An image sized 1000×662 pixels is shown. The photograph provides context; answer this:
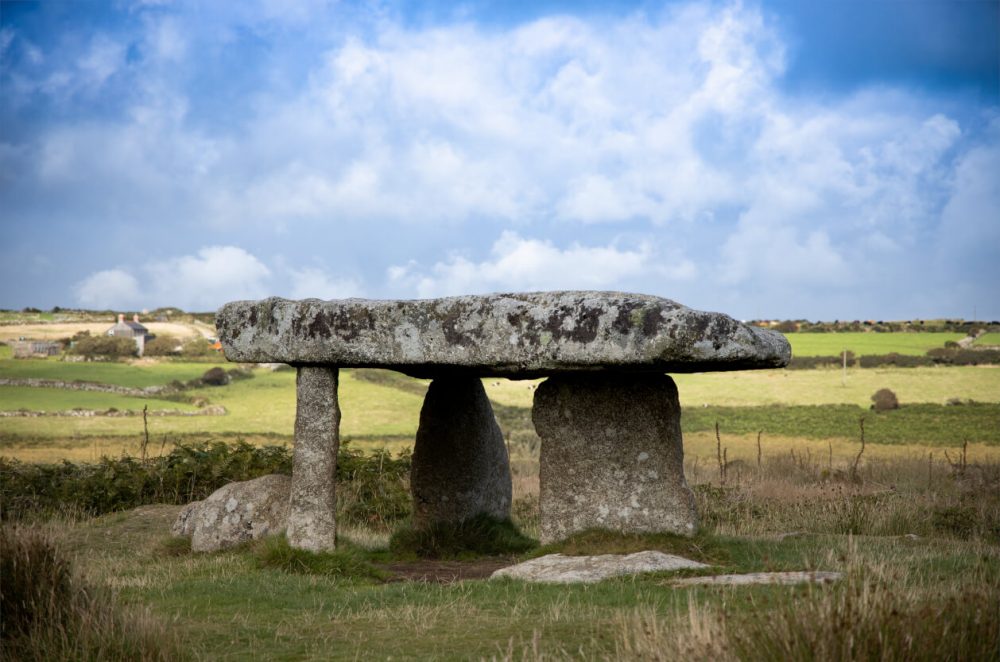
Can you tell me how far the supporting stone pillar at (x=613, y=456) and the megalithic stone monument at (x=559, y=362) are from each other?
0.01 metres

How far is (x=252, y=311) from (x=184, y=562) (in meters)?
3.14

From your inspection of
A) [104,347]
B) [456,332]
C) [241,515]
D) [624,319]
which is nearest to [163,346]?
[104,347]

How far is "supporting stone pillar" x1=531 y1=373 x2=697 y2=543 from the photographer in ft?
38.0

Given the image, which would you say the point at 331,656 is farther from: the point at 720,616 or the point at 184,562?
the point at 184,562

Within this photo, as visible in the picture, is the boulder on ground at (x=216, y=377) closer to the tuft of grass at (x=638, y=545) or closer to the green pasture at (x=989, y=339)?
the tuft of grass at (x=638, y=545)

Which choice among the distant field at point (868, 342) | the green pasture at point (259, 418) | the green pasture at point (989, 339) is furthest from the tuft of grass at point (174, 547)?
the green pasture at point (989, 339)

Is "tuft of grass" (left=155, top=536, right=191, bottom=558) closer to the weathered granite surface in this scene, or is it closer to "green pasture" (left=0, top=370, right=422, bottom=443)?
the weathered granite surface

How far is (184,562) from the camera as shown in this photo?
39.7 feet

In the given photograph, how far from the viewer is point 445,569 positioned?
1227 cm

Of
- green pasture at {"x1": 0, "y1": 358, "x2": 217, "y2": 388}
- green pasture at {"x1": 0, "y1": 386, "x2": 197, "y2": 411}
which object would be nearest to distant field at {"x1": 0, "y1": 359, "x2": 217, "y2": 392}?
green pasture at {"x1": 0, "y1": 358, "x2": 217, "y2": 388}

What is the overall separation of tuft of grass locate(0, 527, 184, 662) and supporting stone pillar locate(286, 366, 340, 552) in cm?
381

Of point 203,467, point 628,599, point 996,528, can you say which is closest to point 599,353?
point 628,599

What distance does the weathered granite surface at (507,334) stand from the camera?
9.73 meters

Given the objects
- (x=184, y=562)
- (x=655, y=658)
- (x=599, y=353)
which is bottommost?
(x=184, y=562)
